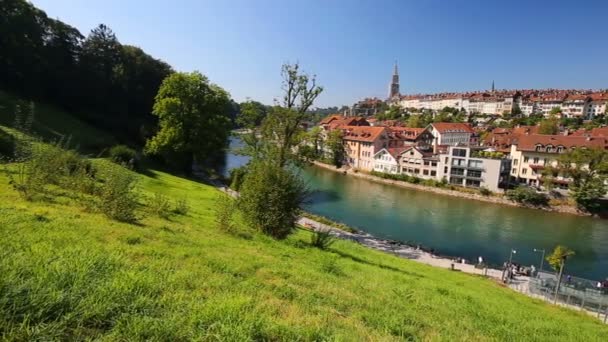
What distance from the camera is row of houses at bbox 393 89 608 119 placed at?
112m

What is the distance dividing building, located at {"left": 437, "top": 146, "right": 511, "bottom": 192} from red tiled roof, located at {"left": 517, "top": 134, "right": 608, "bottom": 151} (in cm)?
479

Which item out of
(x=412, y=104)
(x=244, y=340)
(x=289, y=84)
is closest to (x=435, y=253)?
(x=289, y=84)

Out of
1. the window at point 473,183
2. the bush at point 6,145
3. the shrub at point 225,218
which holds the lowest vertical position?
the window at point 473,183

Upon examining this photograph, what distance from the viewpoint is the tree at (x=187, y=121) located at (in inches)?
1404

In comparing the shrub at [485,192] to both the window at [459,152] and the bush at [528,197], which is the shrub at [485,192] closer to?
the bush at [528,197]

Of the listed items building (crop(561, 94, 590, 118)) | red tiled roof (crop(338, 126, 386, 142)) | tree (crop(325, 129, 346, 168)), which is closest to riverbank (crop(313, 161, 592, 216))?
tree (crop(325, 129, 346, 168))

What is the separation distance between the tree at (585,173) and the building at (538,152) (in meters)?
3.43

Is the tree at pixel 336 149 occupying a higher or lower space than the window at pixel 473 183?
higher

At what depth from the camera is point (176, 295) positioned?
4414mm

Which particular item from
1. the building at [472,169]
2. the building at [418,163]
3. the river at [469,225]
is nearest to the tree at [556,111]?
the building at [472,169]

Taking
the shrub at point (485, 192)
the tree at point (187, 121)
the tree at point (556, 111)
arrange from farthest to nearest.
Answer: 1. the tree at point (556, 111)
2. the shrub at point (485, 192)
3. the tree at point (187, 121)

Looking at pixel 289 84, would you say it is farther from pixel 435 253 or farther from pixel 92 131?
pixel 92 131

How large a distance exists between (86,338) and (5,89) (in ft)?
159

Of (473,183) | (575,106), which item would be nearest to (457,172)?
(473,183)
